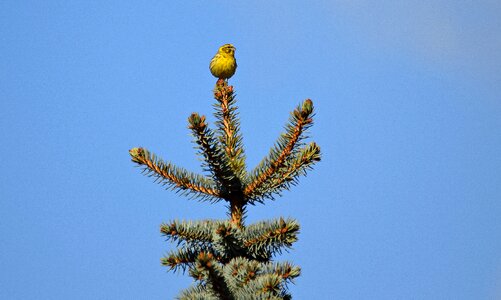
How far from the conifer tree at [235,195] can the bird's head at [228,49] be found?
3.98 metres

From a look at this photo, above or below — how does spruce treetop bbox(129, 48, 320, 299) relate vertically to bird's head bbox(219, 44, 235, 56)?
below

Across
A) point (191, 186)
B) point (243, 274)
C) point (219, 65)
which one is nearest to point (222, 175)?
point (191, 186)

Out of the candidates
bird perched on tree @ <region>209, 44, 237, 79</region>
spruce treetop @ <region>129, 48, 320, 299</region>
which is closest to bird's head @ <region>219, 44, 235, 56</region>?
bird perched on tree @ <region>209, 44, 237, 79</region>

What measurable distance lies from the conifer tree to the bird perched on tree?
389 centimetres

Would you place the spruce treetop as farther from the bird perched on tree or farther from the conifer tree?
the bird perched on tree

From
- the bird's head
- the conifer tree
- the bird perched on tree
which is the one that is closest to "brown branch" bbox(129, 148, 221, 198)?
the conifer tree

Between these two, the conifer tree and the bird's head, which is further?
the bird's head

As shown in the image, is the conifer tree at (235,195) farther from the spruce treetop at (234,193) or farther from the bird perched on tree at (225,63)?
the bird perched on tree at (225,63)

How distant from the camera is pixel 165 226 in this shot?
15.2 feet

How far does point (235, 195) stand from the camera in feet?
16.7

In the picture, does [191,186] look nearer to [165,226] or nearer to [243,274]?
[165,226]

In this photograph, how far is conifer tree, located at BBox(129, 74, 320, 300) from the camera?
4.21m

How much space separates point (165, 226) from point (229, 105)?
124cm

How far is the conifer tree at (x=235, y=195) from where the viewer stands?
421cm
